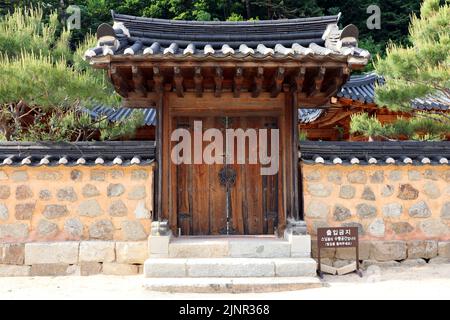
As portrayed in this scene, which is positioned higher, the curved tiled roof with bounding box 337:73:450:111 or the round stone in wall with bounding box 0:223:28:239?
the curved tiled roof with bounding box 337:73:450:111

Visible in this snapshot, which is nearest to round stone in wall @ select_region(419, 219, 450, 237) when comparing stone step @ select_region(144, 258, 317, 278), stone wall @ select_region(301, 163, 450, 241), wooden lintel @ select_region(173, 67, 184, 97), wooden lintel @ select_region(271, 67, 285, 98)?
stone wall @ select_region(301, 163, 450, 241)

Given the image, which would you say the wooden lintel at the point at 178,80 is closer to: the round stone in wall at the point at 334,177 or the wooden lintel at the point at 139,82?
the wooden lintel at the point at 139,82

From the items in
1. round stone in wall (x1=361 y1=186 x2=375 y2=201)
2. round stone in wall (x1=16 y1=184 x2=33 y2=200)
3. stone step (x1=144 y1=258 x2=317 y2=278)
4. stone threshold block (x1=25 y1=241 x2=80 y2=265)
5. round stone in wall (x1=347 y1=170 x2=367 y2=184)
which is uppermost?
round stone in wall (x1=347 y1=170 x2=367 y2=184)

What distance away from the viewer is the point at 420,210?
7.03m

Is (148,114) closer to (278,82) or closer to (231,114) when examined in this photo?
(231,114)

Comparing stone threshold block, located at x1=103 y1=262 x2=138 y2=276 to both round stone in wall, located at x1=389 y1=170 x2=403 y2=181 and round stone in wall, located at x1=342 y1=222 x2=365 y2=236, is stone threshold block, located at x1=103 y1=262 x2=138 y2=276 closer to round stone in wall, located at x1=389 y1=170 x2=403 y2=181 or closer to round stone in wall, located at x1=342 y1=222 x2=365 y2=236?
round stone in wall, located at x1=342 y1=222 x2=365 y2=236

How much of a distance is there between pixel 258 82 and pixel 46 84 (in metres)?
3.37

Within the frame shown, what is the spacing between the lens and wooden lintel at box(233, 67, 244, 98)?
5.94 meters

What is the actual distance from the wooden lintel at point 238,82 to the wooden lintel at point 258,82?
23 centimetres

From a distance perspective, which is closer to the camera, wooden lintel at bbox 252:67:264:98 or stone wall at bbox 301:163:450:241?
wooden lintel at bbox 252:67:264:98

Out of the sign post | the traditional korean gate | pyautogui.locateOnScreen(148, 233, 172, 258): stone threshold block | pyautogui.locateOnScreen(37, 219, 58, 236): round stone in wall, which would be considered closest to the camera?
pyautogui.locateOnScreen(148, 233, 172, 258): stone threshold block

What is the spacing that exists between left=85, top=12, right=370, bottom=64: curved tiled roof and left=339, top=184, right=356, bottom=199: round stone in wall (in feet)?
7.10

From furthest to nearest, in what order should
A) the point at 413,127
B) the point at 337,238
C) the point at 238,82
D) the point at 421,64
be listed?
the point at 413,127 < the point at 421,64 < the point at 337,238 < the point at 238,82

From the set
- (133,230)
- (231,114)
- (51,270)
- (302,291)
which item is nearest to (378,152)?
(231,114)
